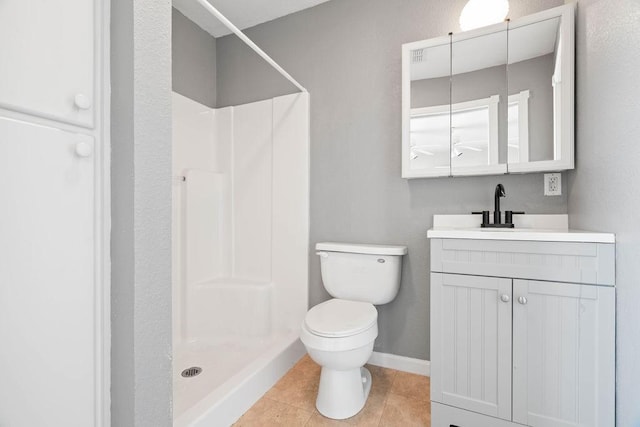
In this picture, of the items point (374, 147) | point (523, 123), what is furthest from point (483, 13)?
point (374, 147)

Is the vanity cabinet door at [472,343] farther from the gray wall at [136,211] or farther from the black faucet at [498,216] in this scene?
the gray wall at [136,211]

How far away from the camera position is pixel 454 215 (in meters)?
1.69

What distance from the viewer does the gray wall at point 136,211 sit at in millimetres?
774

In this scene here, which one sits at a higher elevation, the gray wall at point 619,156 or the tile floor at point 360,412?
the gray wall at point 619,156

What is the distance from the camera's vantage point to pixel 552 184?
4.96 ft

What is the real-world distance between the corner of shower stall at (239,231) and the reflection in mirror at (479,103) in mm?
939

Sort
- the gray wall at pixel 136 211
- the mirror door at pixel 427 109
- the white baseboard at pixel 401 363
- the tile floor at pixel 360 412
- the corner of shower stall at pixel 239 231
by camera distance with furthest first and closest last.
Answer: the corner of shower stall at pixel 239 231, the white baseboard at pixel 401 363, the mirror door at pixel 427 109, the tile floor at pixel 360 412, the gray wall at pixel 136 211

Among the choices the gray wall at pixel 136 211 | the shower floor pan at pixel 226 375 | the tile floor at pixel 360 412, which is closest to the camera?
the gray wall at pixel 136 211

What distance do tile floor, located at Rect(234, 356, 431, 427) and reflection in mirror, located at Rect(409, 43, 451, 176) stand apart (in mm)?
1199

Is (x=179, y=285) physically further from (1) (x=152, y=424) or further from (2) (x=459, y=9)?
(2) (x=459, y=9)

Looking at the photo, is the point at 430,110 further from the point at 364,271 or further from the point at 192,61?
the point at 192,61

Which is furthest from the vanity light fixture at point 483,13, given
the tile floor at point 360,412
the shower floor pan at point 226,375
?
the shower floor pan at point 226,375
